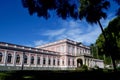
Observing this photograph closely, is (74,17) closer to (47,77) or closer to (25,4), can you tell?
(25,4)

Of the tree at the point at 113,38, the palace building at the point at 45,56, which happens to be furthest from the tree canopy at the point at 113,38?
the palace building at the point at 45,56

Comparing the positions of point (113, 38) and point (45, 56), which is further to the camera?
point (45, 56)

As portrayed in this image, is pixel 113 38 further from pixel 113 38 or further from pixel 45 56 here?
pixel 45 56

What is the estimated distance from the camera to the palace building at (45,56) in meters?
41.6

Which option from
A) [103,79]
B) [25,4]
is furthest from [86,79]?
[25,4]

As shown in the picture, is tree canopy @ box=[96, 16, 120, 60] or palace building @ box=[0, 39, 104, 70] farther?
palace building @ box=[0, 39, 104, 70]

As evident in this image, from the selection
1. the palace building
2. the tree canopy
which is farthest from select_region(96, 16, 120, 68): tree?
the palace building

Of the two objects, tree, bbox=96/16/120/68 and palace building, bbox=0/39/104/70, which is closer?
tree, bbox=96/16/120/68

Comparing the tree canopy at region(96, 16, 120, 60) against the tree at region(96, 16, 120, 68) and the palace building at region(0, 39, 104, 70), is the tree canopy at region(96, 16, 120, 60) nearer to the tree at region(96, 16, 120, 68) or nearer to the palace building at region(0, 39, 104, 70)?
the tree at region(96, 16, 120, 68)

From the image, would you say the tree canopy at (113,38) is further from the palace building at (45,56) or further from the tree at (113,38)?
the palace building at (45,56)

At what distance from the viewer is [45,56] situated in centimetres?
5472

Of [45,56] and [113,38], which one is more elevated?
[113,38]

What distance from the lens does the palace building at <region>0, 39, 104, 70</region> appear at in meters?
41.6

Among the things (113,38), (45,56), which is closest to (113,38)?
(113,38)
